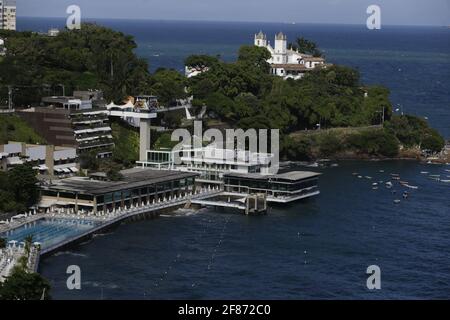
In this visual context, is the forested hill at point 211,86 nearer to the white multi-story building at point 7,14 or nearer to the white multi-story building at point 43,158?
the white multi-story building at point 43,158

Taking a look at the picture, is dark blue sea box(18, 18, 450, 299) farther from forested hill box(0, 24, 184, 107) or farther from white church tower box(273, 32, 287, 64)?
white church tower box(273, 32, 287, 64)

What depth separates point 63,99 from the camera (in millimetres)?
41844

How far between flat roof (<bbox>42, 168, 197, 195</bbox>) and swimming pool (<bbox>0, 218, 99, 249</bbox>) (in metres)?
1.92

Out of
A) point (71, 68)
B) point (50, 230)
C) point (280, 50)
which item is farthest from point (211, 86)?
point (50, 230)

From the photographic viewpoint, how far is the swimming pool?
27.8 m

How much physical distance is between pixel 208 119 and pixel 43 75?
10275 mm

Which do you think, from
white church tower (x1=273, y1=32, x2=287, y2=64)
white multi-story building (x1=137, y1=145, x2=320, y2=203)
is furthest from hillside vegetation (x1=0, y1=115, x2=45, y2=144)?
white church tower (x1=273, y1=32, x2=287, y2=64)

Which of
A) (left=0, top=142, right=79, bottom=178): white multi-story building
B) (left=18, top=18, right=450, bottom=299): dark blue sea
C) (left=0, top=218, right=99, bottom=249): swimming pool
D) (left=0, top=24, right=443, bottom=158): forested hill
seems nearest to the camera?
(left=18, top=18, right=450, bottom=299): dark blue sea

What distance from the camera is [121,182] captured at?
1367 inches

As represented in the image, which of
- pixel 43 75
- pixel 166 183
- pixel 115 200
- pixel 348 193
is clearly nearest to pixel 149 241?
pixel 115 200

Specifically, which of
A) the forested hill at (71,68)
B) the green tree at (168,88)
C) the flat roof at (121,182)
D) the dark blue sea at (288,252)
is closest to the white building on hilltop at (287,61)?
the forested hill at (71,68)

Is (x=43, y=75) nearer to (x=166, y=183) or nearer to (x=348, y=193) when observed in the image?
(x=166, y=183)

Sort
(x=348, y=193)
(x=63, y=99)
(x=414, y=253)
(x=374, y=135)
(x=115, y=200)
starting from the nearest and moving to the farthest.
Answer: (x=414, y=253) < (x=115, y=200) < (x=348, y=193) < (x=63, y=99) < (x=374, y=135)

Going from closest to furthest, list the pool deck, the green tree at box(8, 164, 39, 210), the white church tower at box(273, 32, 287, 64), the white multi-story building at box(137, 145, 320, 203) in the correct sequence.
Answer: the pool deck < the green tree at box(8, 164, 39, 210) < the white multi-story building at box(137, 145, 320, 203) < the white church tower at box(273, 32, 287, 64)
